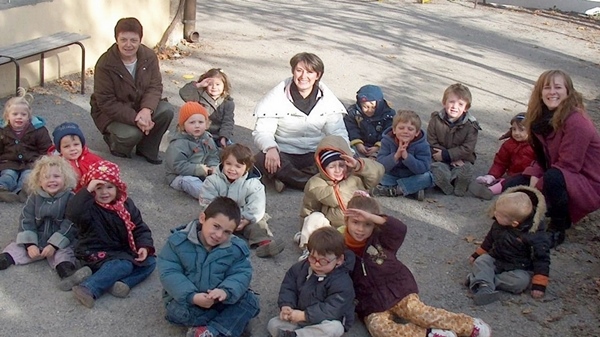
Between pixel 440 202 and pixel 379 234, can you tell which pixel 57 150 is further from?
pixel 440 202

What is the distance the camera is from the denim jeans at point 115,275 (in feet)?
16.7

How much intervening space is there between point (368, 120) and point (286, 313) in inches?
144

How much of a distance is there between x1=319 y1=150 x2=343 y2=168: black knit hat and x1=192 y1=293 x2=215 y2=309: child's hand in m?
1.79

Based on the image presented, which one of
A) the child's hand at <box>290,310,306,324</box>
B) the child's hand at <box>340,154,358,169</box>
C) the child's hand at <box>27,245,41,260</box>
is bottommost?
the child's hand at <box>27,245,41,260</box>

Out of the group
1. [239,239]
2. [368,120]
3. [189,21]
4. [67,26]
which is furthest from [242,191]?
[189,21]

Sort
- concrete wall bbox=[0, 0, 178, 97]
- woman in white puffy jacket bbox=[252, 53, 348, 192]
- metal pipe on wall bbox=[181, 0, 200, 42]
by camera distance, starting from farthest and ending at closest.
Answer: metal pipe on wall bbox=[181, 0, 200, 42] < concrete wall bbox=[0, 0, 178, 97] < woman in white puffy jacket bbox=[252, 53, 348, 192]

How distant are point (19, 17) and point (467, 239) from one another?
5.89 m

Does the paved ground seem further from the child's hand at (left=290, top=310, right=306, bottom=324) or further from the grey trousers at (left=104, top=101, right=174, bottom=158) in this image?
the child's hand at (left=290, top=310, right=306, bottom=324)

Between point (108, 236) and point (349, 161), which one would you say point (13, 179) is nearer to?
point (108, 236)

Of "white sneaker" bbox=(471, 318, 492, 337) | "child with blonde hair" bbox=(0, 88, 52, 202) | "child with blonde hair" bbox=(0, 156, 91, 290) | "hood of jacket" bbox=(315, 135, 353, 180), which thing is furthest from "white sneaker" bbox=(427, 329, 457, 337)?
"child with blonde hair" bbox=(0, 88, 52, 202)

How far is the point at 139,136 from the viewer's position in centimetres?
755

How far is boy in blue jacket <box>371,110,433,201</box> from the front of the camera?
7141 mm

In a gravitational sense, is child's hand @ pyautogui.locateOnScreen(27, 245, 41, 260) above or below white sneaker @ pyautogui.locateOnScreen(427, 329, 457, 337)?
Answer: below

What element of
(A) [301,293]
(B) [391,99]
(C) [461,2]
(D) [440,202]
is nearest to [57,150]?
(A) [301,293]
